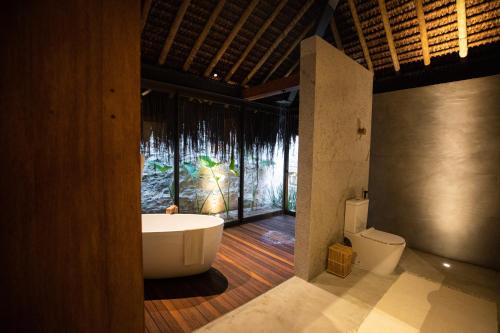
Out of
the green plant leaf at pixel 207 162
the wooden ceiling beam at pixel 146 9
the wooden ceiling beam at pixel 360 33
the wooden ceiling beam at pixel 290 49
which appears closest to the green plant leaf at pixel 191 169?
the green plant leaf at pixel 207 162

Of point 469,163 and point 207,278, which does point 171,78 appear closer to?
point 207,278

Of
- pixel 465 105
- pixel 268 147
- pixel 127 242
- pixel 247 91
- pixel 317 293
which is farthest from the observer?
pixel 268 147

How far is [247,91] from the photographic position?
411 cm

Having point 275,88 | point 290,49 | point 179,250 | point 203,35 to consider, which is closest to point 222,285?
point 179,250

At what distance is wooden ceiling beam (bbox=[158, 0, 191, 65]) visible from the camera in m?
2.79

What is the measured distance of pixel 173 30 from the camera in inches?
118

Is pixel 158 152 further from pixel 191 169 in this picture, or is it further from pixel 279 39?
pixel 279 39

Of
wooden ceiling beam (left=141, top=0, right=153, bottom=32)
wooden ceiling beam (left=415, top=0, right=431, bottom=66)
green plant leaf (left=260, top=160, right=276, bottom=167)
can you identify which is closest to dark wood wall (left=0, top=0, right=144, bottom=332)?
wooden ceiling beam (left=141, top=0, right=153, bottom=32)

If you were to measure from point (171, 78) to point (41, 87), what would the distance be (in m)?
3.20

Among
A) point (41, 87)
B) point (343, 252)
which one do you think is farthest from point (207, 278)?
point (41, 87)

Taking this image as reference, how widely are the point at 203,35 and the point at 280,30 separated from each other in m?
1.35

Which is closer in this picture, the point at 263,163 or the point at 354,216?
the point at 354,216

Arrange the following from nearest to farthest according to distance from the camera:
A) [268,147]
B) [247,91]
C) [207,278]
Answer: [207,278] → [247,91] → [268,147]

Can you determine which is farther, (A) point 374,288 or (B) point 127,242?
(A) point 374,288
